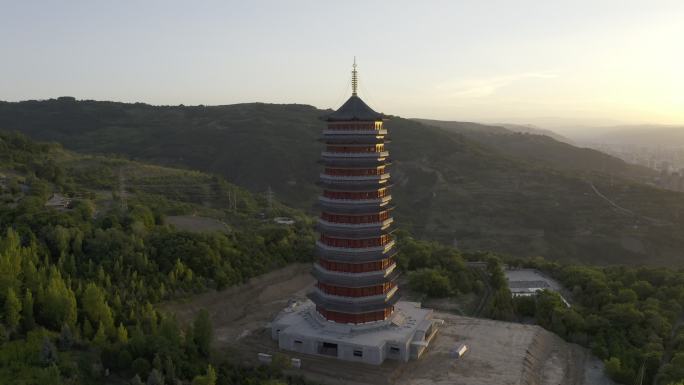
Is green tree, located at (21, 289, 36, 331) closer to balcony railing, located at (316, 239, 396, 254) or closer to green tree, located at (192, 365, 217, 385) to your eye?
green tree, located at (192, 365, 217, 385)

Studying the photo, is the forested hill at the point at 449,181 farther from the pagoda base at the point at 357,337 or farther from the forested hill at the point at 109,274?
the pagoda base at the point at 357,337

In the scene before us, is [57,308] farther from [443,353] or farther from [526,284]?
[526,284]

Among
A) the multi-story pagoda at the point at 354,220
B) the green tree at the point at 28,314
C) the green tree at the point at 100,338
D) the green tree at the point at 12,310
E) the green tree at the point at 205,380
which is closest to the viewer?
the green tree at the point at 205,380

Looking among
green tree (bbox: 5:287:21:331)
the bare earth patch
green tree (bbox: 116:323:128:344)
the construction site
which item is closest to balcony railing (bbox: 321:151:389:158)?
the construction site

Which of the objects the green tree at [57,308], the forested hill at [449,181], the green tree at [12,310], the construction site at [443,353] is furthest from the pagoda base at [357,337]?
the forested hill at [449,181]

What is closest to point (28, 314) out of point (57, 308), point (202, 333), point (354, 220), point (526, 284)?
point (57, 308)

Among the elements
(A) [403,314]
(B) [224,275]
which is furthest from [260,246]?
(A) [403,314]

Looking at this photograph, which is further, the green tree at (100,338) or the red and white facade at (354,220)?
the red and white facade at (354,220)
